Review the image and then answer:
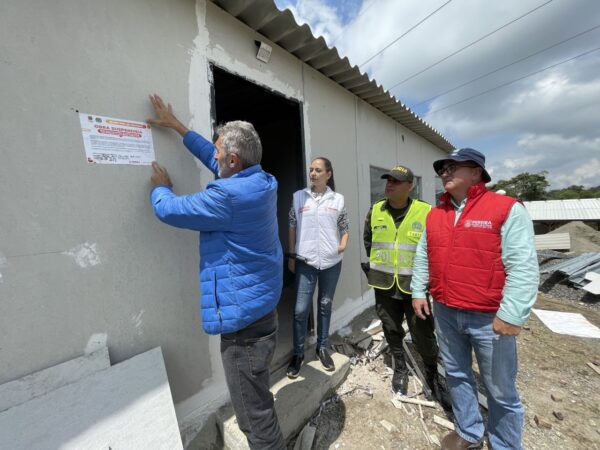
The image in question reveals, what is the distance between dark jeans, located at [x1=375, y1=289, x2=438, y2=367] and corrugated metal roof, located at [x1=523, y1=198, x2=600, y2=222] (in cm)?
2182

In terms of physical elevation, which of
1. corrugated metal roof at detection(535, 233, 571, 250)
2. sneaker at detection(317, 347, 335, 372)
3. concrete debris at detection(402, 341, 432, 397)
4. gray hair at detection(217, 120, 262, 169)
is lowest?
corrugated metal roof at detection(535, 233, 571, 250)

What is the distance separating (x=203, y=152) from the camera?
1920 mm

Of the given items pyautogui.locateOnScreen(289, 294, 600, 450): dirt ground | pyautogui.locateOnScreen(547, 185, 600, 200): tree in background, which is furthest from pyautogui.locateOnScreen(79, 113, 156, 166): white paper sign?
pyautogui.locateOnScreen(547, 185, 600, 200): tree in background

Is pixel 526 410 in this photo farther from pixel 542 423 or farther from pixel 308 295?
pixel 308 295

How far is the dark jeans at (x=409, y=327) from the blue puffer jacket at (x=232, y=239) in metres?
1.61

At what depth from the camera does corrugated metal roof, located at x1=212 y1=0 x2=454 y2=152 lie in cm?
235

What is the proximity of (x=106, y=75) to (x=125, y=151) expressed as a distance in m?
0.47

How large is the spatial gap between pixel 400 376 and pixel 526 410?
120 cm

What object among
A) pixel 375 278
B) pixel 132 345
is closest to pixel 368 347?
pixel 375 278

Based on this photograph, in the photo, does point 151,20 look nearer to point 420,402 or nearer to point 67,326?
point 67,326

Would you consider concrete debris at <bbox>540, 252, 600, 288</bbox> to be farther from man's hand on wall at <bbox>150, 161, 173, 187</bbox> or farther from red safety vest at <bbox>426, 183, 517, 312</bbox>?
man's hand on wall at <bbox>150, 161, 173, 187</bbox>

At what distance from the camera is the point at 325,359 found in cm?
286

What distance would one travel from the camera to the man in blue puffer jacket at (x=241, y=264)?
1.44 meters

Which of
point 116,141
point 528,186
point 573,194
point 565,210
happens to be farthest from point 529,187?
point 116,141
